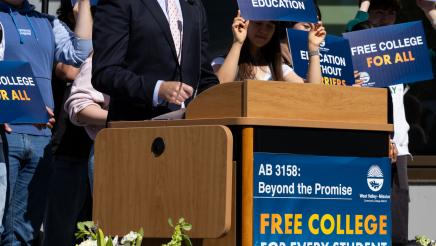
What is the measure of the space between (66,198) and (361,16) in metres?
2.32

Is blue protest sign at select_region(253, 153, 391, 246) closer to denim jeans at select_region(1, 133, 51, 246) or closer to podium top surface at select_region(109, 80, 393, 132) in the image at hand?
podium top surface at select_region(109, 80, 393, 132)

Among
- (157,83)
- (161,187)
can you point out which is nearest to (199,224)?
(161,187)

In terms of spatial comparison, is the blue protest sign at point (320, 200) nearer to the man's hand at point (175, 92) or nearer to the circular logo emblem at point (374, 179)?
the circular logo emblem at point (374, 179)

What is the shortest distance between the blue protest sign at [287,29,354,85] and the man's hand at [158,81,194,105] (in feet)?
5.94

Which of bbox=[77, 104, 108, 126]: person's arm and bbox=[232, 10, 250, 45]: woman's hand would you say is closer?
bbox=[232, 10, 250, 45]: woman's hand

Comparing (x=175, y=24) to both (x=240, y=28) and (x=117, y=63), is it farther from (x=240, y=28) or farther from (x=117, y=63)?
(x=240, y=28)

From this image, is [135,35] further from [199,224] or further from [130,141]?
[199,224]

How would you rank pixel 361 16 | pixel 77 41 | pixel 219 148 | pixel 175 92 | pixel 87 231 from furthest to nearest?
pixel 361 16
pixel 77 41
pixel 175 92
pixel 87 231
pixel 219 148

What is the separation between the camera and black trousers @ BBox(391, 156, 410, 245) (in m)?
7.95

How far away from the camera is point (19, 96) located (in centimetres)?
608

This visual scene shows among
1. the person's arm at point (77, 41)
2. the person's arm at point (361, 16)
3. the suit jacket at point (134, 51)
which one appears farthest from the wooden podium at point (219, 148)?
the person's arm at point (361, 16)

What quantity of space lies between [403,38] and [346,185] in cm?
301

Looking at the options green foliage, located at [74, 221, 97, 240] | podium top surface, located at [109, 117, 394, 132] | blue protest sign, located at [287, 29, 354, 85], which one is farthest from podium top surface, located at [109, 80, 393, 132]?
blue protest sign, located at [287, 29, 354, 85]

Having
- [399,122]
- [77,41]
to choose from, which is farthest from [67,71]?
[399,122]
